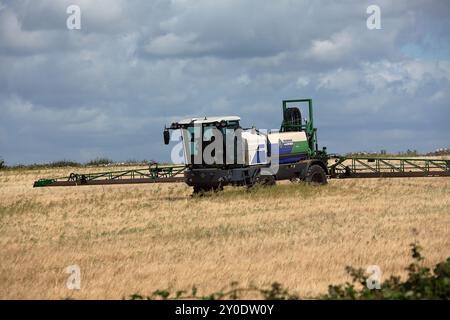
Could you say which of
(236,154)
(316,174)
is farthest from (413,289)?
(316,174)

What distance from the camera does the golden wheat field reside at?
37.8ft

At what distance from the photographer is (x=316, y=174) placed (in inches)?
1168

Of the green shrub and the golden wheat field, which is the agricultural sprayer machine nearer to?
the golden wheat field

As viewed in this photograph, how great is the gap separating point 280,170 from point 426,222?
1085 centimetres

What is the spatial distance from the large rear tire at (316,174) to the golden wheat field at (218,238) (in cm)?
137

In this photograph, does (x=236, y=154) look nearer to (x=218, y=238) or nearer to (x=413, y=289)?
(x=218, y=238)

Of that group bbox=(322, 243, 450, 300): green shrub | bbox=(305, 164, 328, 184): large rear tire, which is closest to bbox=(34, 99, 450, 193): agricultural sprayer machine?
bbox=(305, 164, 328, 184): large rear tire

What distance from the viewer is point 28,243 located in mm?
16516

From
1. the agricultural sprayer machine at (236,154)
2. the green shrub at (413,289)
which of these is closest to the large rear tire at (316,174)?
the agricultural sprayer machine at (236,154)

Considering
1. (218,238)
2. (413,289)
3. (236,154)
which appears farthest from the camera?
(236,154)

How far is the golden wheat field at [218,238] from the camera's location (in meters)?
11.5

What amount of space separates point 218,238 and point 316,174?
14249mm

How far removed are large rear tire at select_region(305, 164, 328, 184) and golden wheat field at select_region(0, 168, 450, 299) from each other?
137 cm
